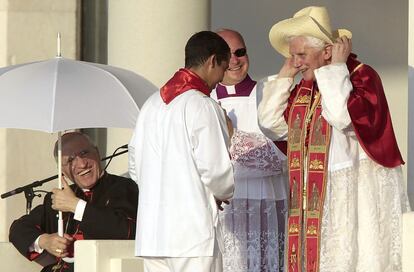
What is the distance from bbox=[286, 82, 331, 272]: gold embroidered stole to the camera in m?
9.96

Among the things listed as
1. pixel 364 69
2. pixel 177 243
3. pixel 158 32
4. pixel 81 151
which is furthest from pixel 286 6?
pixel 177 243

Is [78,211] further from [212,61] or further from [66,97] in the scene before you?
[212,61]

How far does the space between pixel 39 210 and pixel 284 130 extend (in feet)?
6.87

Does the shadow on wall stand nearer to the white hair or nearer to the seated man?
the white hair

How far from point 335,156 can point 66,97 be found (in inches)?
74.0

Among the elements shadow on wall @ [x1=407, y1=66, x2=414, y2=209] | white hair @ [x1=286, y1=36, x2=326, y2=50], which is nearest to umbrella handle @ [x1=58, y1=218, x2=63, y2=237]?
white hair @ [x1=286, y1=36, x2=326, y2=50]

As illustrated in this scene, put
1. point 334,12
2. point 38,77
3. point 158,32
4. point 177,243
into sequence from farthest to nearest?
point 334,12, point 158,32, point 38,77, point 177,243

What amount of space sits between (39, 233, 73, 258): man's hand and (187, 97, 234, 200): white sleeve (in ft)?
7.31

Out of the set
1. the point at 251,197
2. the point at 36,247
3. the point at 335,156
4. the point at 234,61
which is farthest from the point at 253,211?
the point at 36,247

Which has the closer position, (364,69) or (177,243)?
(177,243)

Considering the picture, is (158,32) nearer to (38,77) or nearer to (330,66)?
(38,77)

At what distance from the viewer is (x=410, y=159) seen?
34.1ft

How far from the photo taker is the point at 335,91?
960cm

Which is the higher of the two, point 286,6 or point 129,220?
point 286,6
